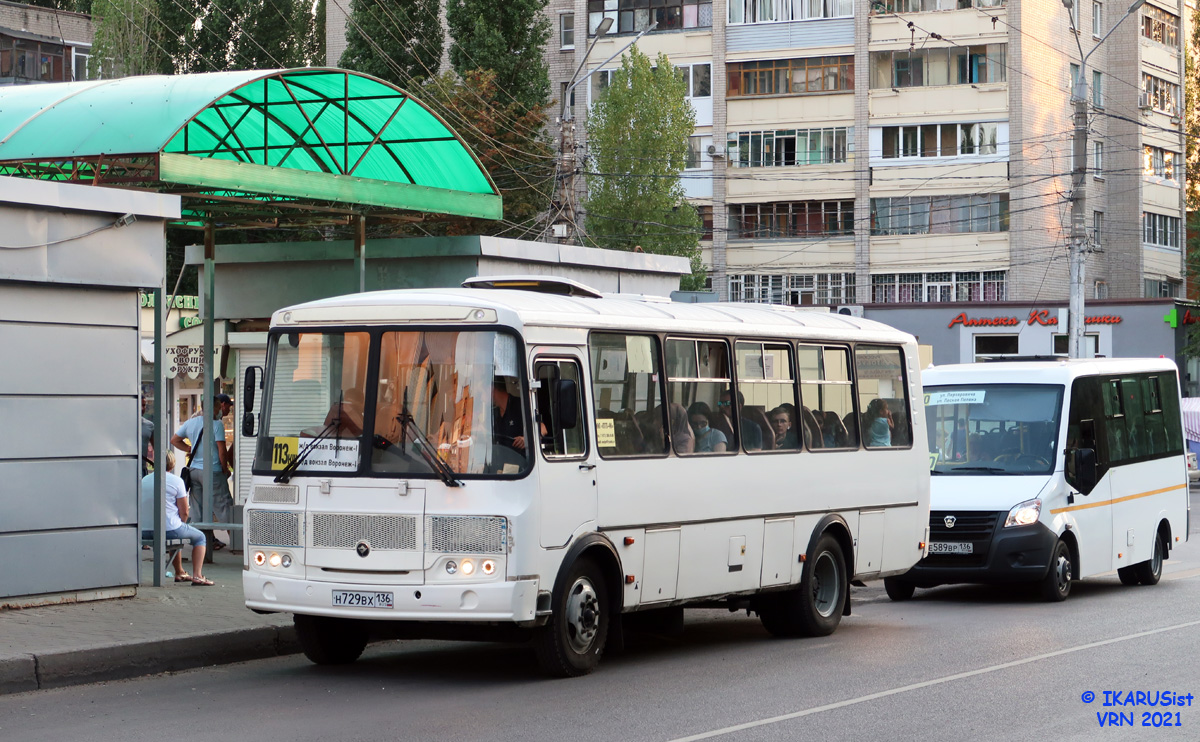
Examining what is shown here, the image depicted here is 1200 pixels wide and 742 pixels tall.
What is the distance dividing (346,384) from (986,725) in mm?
4503

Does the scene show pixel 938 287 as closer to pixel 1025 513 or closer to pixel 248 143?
pixel 248 143

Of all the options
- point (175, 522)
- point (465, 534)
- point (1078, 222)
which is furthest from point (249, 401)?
point (1078, 222)

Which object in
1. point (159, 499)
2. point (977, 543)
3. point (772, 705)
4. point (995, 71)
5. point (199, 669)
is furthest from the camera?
point (995, 71)

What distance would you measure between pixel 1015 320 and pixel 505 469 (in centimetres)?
4745

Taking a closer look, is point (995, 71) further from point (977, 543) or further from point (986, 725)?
point (986, 725)

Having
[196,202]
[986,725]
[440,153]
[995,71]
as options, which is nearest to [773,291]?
[995,71]

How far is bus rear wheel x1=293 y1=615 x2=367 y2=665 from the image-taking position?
431 inches

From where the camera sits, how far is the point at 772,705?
9406mm

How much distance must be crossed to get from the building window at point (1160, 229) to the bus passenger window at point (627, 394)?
53082 mm

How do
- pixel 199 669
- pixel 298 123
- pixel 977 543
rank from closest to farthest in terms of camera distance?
pixel 199 669, pixel 977 543, pixel 298 123

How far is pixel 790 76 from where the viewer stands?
57.9m

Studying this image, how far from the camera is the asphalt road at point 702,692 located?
851 cm

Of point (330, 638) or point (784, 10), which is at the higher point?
point (784, 10)

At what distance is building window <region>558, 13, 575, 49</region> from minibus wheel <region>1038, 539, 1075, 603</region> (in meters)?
49.9
